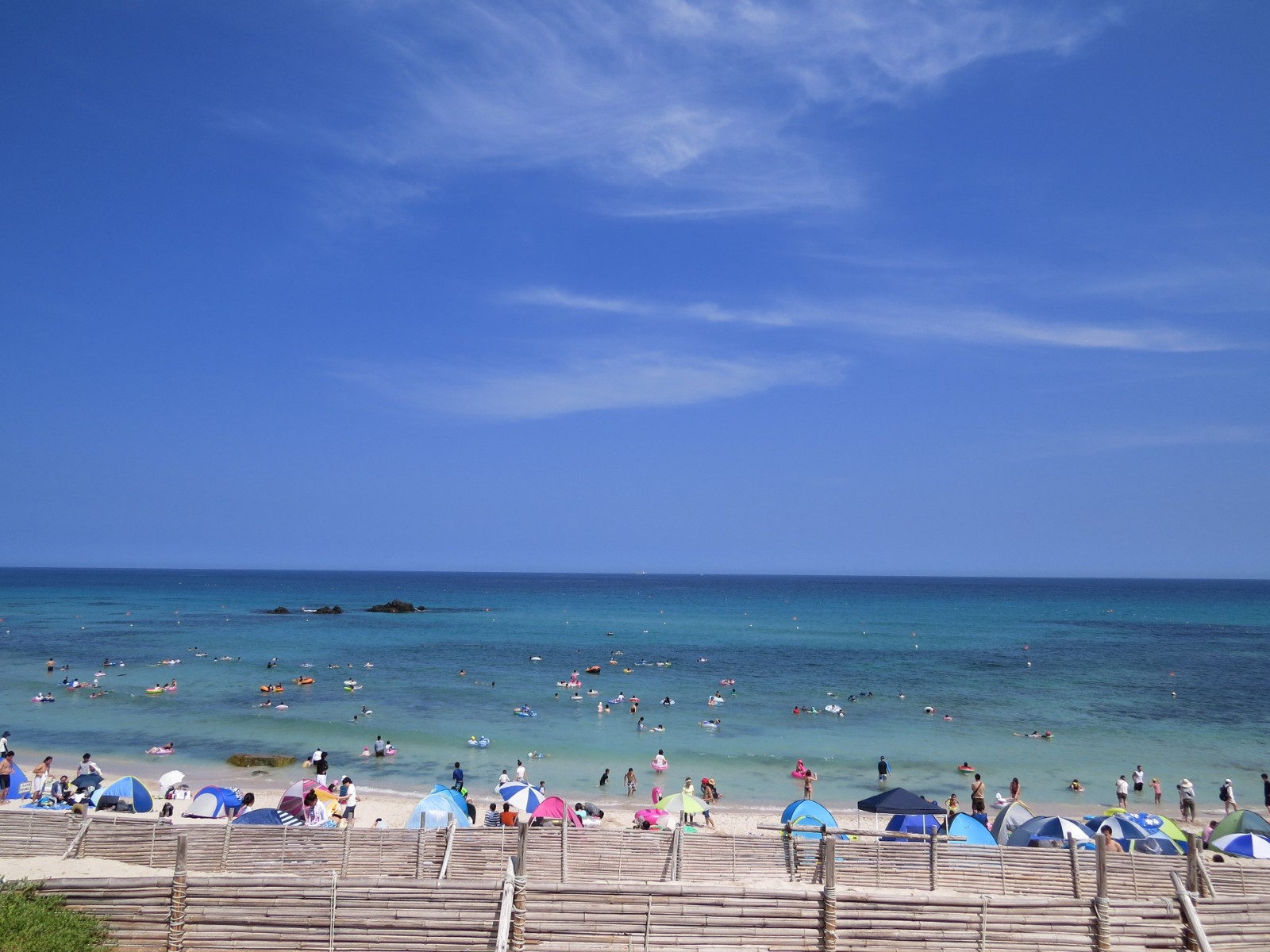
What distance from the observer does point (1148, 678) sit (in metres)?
53.0

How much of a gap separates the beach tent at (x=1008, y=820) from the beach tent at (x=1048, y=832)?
4.09 feet

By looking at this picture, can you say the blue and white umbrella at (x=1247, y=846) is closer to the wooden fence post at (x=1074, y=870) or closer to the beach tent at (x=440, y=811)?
the wooden fence post at (x=1074, y=870)

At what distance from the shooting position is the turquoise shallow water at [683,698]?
30172mm

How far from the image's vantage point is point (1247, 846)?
17547 mm

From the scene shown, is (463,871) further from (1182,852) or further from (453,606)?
(453,606)

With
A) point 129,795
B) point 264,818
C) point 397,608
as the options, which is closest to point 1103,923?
point 264,818

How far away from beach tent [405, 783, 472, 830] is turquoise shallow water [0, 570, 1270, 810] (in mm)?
8390

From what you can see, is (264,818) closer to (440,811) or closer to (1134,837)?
(440,811)

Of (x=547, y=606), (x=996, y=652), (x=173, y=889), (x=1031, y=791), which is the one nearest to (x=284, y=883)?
(x=173, y=889)

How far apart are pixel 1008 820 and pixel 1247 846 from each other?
14.4ft

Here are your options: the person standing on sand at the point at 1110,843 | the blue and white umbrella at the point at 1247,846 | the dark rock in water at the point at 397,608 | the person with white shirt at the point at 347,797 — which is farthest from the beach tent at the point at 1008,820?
the dark rock in water at the point at 397,608

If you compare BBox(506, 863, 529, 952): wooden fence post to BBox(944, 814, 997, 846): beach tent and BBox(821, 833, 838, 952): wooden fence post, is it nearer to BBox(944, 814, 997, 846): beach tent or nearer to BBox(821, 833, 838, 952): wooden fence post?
BBox(821, 833, 838, 952): wooden fence post

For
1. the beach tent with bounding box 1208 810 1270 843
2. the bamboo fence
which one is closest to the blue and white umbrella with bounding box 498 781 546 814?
the bamboo fence

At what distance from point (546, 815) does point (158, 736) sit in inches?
875
